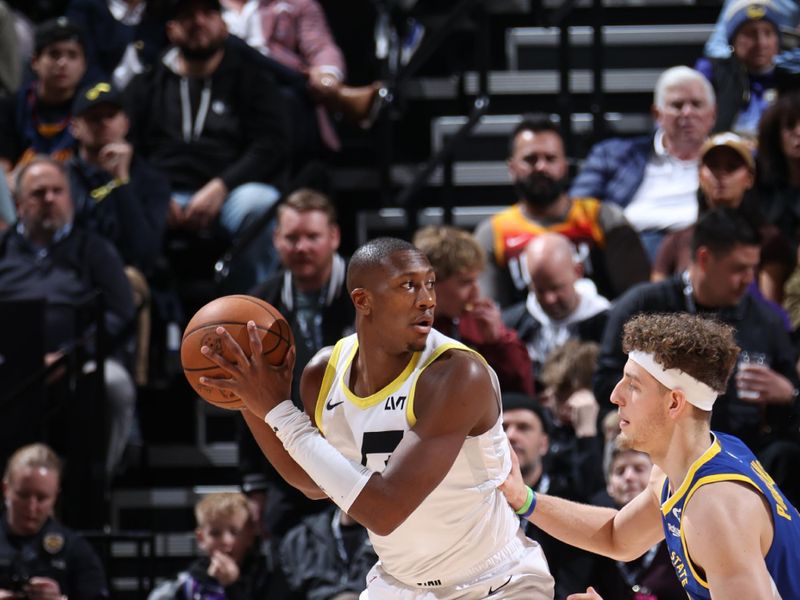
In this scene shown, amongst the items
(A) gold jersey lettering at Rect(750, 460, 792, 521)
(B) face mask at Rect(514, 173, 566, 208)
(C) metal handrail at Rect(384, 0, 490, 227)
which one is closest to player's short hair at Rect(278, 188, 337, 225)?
(B) face mask at Rect(514, 173, 566, 208)

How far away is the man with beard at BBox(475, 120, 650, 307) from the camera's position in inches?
321

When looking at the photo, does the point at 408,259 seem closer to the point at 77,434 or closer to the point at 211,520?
the point at 211,520

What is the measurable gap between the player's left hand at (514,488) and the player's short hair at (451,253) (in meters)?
2.39

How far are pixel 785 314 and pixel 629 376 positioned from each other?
10.5 ft

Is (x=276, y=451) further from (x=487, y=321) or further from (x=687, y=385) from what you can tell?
(x=487, y=321)

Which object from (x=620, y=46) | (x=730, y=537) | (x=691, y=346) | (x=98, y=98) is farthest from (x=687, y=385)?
(x=620, y=46)

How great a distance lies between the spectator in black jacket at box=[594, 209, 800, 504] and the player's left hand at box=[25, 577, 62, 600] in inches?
106

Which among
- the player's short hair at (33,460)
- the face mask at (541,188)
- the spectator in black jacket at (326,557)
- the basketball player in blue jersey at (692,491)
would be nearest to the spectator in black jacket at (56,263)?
the player's short hair at (33,460)

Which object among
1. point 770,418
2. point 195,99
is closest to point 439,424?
point 770,418

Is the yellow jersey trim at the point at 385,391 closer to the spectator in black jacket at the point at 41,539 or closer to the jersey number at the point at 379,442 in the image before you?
the jersey number at the point at 379,442

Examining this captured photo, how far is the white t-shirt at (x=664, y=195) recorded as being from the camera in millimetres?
8453

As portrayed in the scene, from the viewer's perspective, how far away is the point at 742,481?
405 cm

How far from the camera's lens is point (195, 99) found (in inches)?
355

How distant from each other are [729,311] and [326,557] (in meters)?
2.24
